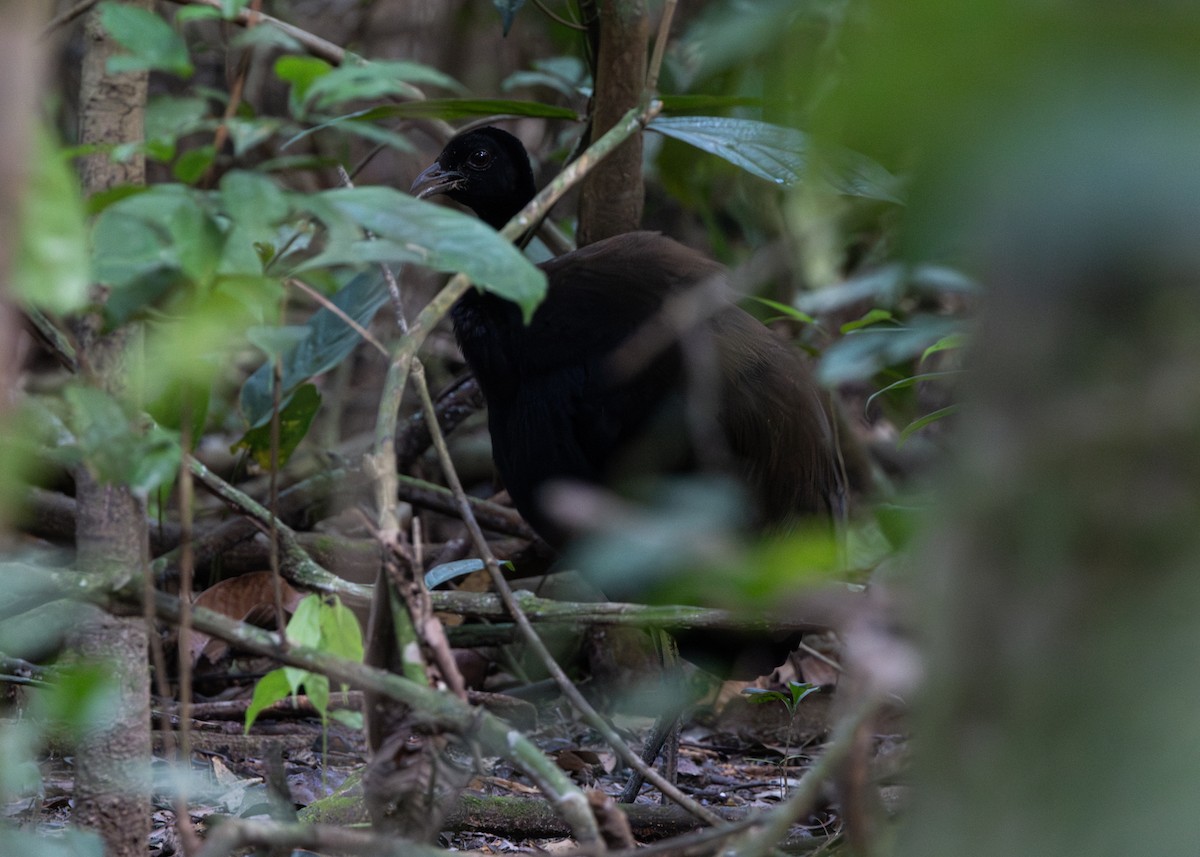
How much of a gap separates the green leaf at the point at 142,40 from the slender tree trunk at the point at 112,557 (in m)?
0.42

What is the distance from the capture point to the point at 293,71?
1.35 metres

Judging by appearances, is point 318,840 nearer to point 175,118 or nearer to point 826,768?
point 826,768

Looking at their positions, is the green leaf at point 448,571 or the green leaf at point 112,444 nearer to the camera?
the green leaf at point 112,444

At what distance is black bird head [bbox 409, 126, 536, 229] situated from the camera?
12.5ft

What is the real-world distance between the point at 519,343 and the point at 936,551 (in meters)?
2.51

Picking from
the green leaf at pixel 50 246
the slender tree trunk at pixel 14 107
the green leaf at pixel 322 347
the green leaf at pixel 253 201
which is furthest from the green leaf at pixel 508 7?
the slender tree trunk at pixel 14 107

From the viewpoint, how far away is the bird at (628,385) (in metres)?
3.20

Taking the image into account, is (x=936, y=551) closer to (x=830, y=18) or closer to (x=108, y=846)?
(x=108, y=846)

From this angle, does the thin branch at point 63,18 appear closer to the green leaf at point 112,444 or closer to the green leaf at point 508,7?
the green leaf at point 112,444

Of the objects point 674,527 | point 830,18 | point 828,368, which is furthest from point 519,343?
point 674,527

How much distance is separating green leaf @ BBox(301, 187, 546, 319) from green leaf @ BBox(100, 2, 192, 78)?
21 centimetres

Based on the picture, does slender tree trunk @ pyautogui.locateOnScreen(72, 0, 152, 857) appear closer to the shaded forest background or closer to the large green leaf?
the shaded forest background

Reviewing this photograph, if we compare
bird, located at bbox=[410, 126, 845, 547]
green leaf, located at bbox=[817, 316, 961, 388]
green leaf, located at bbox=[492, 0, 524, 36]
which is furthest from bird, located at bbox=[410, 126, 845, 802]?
green leaf, located at bbox=[817, 316, 961, 388]

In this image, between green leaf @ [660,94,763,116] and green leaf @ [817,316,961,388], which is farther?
green leaf @ [660,94,763,116]
